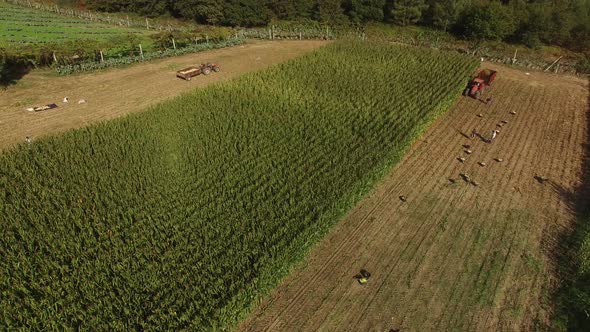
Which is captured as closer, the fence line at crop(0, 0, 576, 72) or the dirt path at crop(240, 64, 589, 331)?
the dirt path at crop(240, 64, 589, 331)

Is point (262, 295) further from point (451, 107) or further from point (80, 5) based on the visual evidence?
point (80, 5)

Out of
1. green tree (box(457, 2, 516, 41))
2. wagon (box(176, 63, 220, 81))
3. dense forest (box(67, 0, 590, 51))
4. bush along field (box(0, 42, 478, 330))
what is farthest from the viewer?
green tree (box(457, 2, 516, 41))

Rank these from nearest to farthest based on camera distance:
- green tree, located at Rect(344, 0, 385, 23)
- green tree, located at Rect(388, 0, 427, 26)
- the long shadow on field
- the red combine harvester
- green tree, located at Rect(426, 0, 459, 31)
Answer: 1. the long shadow on field
2. the red combine harvester
3. green tree, located at Rect(426, 0, 459, 31)
4. green tree, located at Rect(388, 0, 427, 26)
5. green tree, located at Rect(344, 0, 385, 23)

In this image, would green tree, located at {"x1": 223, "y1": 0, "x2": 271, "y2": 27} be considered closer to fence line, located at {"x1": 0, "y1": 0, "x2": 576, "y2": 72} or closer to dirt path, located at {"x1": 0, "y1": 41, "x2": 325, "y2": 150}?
fence line, located at {"x1": 0, "y1": 0, "x2": 576, "y2": 72}

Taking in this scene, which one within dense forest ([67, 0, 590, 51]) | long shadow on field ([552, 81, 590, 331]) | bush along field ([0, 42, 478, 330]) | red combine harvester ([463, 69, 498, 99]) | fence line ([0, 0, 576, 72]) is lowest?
long shadow on field ([552, 81, 590, 331])

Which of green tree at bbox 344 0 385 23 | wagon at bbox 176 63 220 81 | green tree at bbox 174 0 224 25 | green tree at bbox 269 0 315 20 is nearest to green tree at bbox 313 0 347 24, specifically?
green tree at bbox 269 0 315 20

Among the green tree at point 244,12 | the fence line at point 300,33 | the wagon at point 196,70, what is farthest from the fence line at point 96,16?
the wagon at point 196,70

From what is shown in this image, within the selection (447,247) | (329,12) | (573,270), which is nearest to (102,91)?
(447,247)

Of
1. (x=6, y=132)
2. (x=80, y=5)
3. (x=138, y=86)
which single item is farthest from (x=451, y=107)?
(x=80, y=5)
